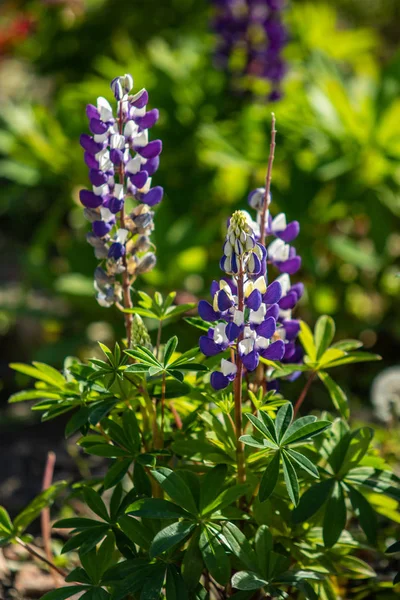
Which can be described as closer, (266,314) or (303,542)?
(266,314)

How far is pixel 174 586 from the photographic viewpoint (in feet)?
4.53

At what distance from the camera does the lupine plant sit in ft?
4.53

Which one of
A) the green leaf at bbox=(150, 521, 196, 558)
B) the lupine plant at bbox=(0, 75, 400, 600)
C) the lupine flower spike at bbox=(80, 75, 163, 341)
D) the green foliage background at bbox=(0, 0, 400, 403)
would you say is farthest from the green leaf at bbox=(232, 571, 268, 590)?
the green foliage background at bbox=(0, 0, 400, 403)

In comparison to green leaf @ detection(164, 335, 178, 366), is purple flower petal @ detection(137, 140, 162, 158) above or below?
above

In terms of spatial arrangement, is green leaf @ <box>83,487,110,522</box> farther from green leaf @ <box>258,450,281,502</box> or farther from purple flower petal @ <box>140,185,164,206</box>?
purple flower petal @ <box>140,185,164,206</box>

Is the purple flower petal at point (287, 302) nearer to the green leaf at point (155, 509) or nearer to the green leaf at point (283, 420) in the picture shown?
the green leaf at point (283, 420)

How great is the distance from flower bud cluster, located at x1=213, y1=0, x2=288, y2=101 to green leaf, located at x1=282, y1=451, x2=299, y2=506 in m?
2.21

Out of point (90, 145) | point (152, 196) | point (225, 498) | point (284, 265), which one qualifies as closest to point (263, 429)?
point (225, 498)

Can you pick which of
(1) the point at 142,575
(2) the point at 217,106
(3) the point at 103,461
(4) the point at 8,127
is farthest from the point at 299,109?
(1) the point at 142,575

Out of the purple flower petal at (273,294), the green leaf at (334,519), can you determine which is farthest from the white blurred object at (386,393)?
the purple flower petal at (273,294)

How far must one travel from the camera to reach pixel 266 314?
145 centimetres

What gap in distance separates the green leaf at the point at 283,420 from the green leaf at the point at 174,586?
0.32 meters

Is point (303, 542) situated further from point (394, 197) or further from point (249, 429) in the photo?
point (394, 197)

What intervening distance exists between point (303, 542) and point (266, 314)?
52cm
